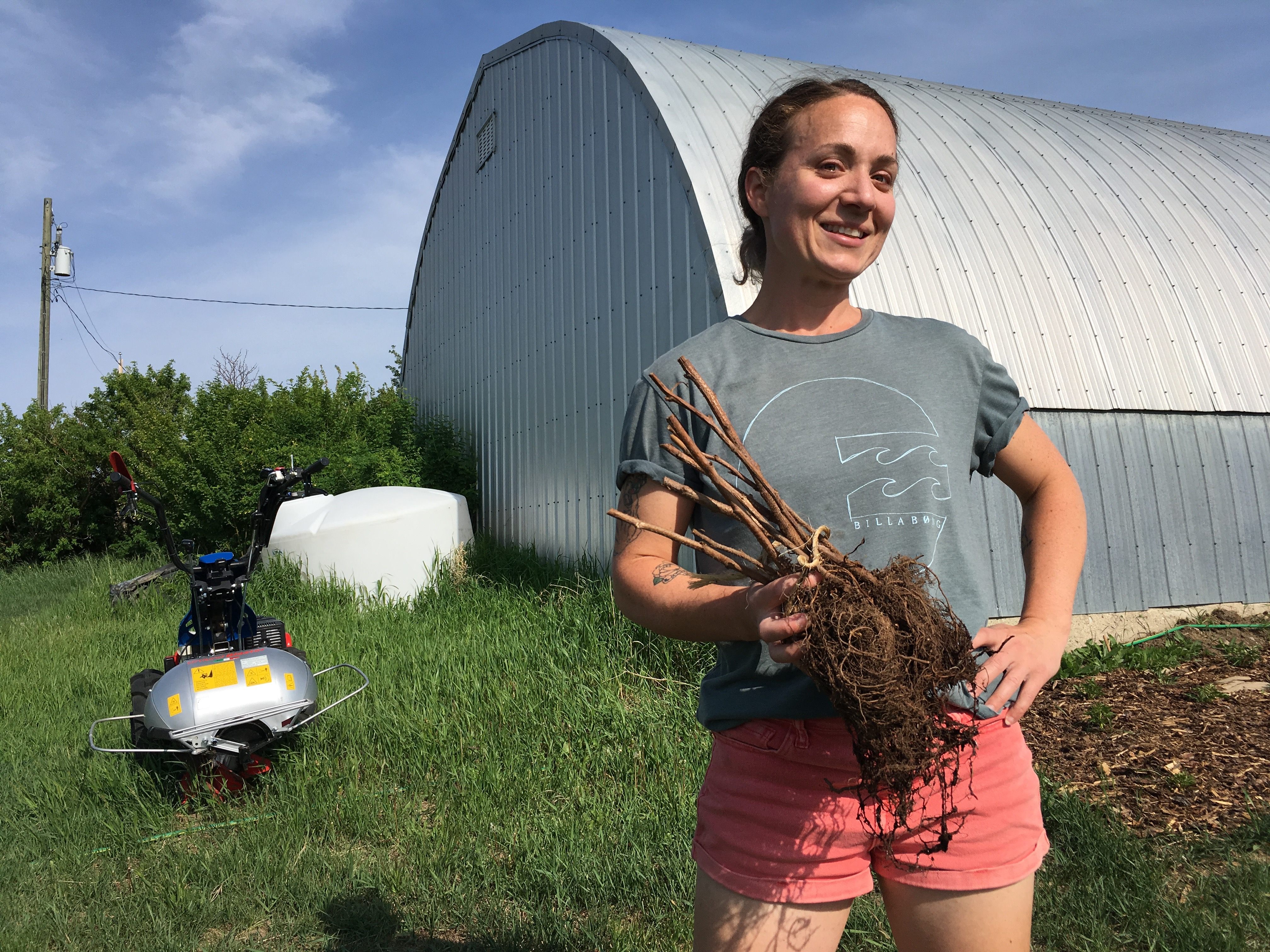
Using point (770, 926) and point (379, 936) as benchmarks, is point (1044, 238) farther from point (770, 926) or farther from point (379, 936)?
point (770, 926)

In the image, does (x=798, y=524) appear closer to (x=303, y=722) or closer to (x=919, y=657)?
(x=919, y=657)

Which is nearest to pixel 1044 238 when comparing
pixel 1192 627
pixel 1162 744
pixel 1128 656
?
pixel 1192 627

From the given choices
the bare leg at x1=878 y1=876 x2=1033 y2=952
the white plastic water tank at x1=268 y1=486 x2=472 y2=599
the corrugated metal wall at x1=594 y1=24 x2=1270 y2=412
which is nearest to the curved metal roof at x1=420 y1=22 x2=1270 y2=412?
the corrugated metal wall at x1=594 y1=24 x2=1270 y2=412

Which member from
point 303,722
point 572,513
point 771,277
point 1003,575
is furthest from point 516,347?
point 771,277

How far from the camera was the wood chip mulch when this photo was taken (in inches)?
167

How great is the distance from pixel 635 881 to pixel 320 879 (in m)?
A: 1.32

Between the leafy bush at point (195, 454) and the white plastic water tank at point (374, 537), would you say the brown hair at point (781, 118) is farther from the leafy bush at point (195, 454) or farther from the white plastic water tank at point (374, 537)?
the leafy bush at point (195, 454)

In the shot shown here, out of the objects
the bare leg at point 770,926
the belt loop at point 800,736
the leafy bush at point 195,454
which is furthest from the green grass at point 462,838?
the leafy bush at point 195,454

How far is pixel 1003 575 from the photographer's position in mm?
7152

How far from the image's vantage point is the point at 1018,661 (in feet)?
5.05

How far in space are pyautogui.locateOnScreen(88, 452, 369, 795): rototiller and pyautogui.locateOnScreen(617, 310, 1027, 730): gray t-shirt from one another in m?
3.26

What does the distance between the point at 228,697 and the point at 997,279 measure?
6.64 m

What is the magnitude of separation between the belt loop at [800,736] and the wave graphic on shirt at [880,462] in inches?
11.9

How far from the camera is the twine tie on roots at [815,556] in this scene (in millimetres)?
1444
